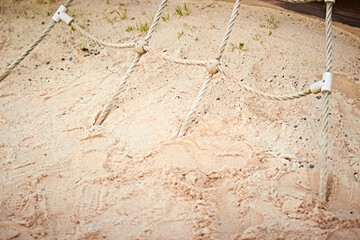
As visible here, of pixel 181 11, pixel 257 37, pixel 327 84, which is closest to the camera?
pixel 327 84

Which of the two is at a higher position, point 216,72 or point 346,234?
point 216,72

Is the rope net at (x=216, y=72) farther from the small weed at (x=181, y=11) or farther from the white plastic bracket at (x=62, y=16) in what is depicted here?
the small weed at (x=181, y=11)

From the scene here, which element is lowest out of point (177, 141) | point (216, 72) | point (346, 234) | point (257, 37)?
point (346, 234)

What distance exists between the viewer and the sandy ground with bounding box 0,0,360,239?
1886mm

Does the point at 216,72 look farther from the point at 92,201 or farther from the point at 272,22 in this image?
the point at 272,22

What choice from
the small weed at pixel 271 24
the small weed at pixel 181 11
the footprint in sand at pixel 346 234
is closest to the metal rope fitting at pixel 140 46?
the small weed at pixel 181 11

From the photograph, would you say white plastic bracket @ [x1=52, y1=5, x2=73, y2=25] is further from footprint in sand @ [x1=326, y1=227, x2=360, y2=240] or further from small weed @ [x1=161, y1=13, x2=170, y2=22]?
footprint in sand @ [x1=326, y1=227, x2=360, y2=240]

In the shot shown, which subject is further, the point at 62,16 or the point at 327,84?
the point at 62,16

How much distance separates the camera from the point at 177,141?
2.35m

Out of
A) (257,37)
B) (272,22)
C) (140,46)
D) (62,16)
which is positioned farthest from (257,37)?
(62,16)

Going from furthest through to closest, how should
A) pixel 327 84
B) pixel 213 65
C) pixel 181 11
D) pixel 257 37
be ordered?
pixel 181 11
pixel 257 37
pixel 213 65
pixel 327 84

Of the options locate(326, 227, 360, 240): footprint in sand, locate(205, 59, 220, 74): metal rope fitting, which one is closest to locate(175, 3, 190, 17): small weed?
locate(205, 59, 220, 74): metal rope fitting

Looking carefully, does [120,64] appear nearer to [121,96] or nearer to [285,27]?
[121,96]

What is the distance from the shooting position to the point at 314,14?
3.50 m
